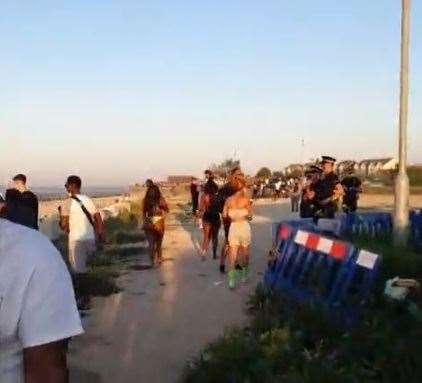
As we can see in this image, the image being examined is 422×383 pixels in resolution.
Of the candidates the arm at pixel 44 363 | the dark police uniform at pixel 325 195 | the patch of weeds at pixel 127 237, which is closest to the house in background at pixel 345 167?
the patch of weeds at pixel 127 237

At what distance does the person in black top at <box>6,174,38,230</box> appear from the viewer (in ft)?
18.3

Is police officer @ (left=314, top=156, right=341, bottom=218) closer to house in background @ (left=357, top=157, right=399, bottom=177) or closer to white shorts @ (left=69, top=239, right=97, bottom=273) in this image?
white shorts @ (left=69, top=239, right=97, bottom=273)

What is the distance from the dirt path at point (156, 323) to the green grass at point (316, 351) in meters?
0.50

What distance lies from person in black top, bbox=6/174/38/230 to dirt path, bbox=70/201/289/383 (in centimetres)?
127

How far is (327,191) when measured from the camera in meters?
10.8

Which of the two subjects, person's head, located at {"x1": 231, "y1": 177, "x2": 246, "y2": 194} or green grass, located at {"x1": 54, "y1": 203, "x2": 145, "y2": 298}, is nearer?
green grass, located at {"x1": 54, "y1": 203, "x2": 145, "y2": 298}

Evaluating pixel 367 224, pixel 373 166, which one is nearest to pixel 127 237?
pixel 367 224

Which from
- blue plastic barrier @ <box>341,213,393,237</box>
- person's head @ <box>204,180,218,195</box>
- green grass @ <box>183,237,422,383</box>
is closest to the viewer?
green grass @ <box>183,237,422,383</box>

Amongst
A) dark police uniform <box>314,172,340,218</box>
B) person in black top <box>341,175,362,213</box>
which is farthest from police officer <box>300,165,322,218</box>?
person in black top <box>341,175,362,213</box>

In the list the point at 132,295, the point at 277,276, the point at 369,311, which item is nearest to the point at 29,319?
the point at 369,311

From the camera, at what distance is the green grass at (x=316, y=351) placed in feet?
16.7

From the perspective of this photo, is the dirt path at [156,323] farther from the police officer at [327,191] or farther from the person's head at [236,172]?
the person's head at [236,172]

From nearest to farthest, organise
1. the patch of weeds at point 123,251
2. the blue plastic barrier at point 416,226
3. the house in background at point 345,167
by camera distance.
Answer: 1. the blue plastic barrier at point 416,226
2. the patch of weeds at point 123,251
3. the house in background at point 345,167

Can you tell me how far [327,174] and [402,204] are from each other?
118 centimetres
